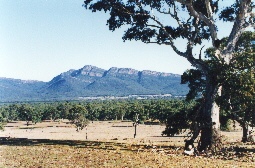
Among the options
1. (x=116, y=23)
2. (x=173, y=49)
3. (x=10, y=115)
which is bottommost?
(x=10, y=115)

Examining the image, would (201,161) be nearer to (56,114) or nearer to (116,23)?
(116,23)

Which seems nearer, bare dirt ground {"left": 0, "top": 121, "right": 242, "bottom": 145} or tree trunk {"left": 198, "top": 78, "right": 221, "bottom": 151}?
tree trunk {"left": 198, "top": 78, "right": 221, "bottom": 151}

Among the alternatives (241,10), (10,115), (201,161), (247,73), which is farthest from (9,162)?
(10,115)

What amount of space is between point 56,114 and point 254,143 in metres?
142

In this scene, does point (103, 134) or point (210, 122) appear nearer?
point (210, 122)

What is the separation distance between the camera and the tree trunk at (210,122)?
18625mm

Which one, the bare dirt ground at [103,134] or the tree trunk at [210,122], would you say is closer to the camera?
the tree trunk at [210,122]

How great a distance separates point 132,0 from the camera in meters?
20.8

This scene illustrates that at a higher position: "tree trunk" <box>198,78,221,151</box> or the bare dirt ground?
"tree trunk" <box>198,78,221,151</box>

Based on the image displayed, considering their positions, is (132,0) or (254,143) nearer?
(132,0)

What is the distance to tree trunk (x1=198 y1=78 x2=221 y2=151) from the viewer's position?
18.6 metres

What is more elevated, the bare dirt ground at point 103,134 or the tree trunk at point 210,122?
the tree trunk at point 210,122

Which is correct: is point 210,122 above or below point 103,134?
above

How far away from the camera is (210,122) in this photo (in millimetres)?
18672
